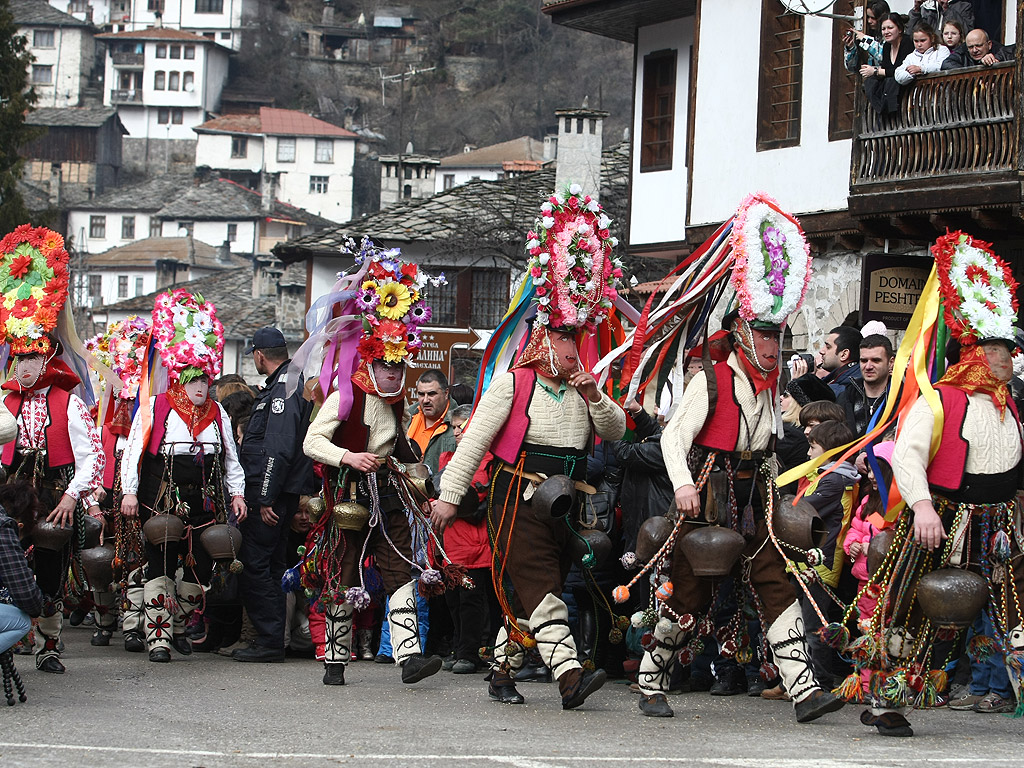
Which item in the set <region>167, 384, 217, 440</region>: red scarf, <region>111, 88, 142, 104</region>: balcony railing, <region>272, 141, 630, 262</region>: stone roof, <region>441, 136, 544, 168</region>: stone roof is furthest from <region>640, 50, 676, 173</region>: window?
<region>111, 88, 142, 104</region>: balcony railing

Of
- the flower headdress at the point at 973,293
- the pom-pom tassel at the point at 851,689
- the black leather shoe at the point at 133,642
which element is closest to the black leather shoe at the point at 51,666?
the black leather shoe at the point at 133,642

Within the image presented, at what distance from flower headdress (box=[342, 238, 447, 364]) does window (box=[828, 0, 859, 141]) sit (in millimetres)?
9422

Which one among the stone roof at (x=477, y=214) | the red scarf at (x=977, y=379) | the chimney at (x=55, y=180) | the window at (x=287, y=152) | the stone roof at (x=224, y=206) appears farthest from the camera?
the window at (x=287, y=152)

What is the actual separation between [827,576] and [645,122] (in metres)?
16.1

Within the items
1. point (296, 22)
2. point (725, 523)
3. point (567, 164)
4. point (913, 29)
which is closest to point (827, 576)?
point (725, 523)

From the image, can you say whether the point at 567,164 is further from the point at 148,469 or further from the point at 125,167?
the point at 125,167

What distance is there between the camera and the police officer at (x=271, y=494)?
33.4 feet

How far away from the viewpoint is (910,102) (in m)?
15.2

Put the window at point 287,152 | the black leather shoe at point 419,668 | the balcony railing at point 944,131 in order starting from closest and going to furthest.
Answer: the black leather shoe at point 419,668 < the balcony railing at point 944,131 < the window at point 287,152

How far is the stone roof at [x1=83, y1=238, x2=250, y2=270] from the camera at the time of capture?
7688cm

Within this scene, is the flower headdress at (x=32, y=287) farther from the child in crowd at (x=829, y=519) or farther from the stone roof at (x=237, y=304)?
the stone roof at (x=237, y=304)

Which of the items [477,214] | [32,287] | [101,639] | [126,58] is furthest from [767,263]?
[126,58]

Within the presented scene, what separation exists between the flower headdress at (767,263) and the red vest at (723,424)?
390 mm

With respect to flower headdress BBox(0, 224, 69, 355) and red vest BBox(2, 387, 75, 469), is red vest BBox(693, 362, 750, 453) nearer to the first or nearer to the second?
red vest BBox(2, 387, 75, 469)
